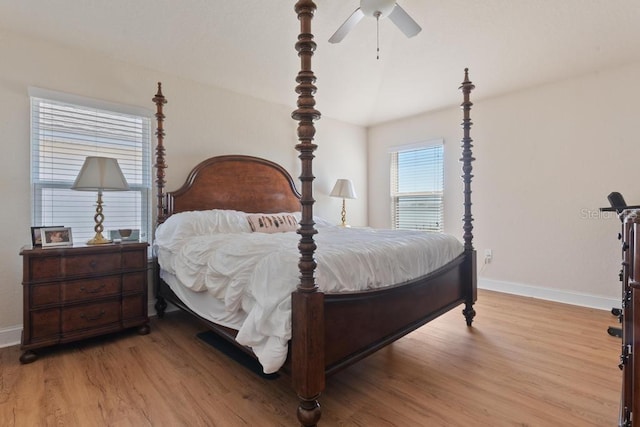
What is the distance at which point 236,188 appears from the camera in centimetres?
359

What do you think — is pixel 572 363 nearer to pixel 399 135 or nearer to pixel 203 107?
pixel 399 135

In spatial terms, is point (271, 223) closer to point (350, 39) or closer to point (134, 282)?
point (134, 282)

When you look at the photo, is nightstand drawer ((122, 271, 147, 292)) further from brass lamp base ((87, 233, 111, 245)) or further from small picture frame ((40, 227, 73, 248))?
small picture frame ((40, 227, 73, 248))

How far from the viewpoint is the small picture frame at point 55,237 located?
2.32 m

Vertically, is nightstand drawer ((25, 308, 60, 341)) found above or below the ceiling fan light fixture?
below

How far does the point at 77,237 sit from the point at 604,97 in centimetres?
527

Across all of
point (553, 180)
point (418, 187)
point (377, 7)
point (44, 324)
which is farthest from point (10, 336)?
point (553, 180)

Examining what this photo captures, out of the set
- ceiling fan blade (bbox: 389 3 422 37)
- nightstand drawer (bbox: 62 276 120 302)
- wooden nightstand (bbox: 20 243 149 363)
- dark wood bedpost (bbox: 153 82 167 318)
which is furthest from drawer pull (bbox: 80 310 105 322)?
ceiling fan blade (bbox: 389 3 422 37)

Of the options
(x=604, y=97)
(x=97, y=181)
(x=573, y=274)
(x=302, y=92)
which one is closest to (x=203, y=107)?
(x=97, y=181)

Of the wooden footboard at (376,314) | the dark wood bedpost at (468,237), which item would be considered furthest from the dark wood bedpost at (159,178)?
the dark wood bedpost at (468,237)

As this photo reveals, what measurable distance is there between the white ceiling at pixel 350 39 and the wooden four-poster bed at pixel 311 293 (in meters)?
0.59

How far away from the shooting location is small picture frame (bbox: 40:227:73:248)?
91.5 inches

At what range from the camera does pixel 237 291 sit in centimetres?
176

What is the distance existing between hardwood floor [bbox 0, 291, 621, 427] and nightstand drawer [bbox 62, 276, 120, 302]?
0.40 metres
